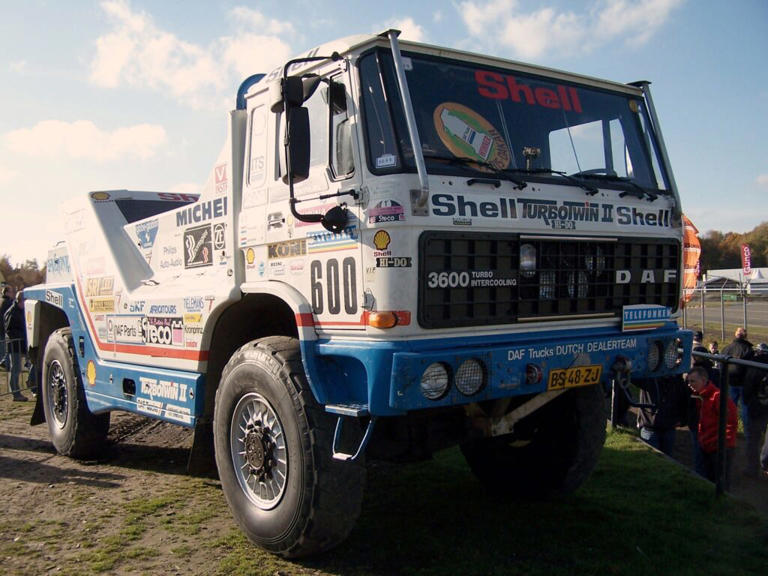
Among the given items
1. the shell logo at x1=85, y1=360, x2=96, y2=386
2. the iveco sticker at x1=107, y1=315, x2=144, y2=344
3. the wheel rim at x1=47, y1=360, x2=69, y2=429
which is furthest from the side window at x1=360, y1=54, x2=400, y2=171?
the wheel rim at x1=47, y1=360, x2=69, y2=429

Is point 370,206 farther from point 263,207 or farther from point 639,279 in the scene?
point 639,279

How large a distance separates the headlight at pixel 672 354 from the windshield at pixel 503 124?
1.16 meters

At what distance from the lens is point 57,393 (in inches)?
309

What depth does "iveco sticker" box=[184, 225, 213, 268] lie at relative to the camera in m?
5.74

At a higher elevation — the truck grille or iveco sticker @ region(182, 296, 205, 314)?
the truck grille

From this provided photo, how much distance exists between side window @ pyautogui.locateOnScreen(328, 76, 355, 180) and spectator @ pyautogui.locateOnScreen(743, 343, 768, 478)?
14.9 ft

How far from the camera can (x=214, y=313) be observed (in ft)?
17.4

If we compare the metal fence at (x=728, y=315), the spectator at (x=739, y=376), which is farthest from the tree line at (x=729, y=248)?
the spectator at (x=739, y=376)

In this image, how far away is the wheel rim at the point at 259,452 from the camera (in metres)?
4.62

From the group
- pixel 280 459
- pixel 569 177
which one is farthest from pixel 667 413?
pixel 280 459

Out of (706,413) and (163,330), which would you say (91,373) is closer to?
(163,330)

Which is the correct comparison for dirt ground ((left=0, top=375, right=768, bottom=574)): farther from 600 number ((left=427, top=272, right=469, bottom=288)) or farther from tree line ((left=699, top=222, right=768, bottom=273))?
tree line ((left=699, top=222, right=768, bottom=273))

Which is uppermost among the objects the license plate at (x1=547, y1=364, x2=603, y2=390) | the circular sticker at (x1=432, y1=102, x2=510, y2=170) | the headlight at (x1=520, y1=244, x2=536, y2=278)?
the circular sticker at (x1=432, y1=102, x2=510, y2=170)

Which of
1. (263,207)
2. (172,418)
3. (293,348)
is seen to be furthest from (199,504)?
(263,207)
